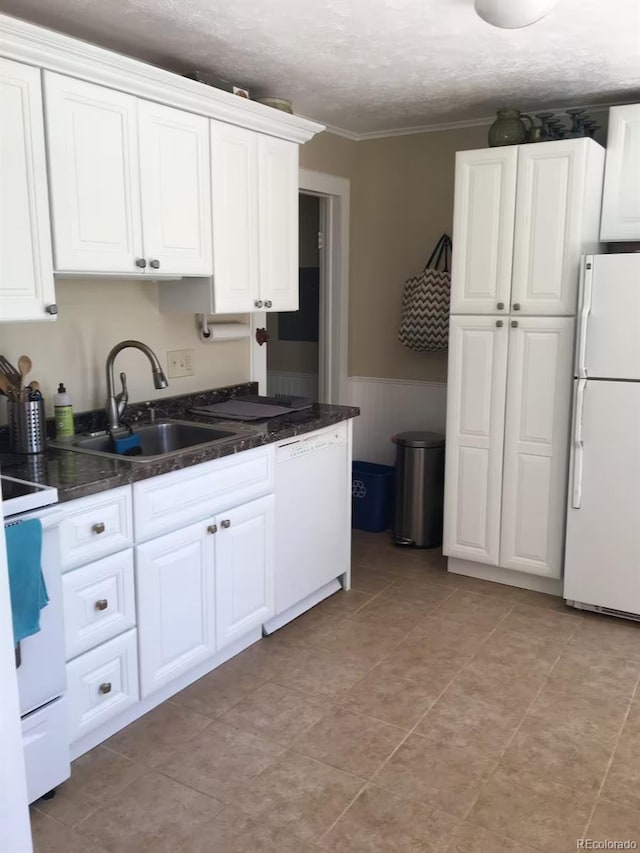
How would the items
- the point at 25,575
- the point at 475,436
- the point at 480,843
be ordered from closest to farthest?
the point at 25,575
the point at 480,843
the point at 475,436

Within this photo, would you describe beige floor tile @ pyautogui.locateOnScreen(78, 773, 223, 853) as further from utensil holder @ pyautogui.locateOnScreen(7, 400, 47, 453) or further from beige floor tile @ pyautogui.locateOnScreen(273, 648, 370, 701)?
utensil holder @ pyautogui.locateOnScreen(7, 400, 47, 453)

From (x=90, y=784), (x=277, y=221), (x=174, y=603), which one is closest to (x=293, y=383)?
(x=277, y=221)

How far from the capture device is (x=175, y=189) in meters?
2.68

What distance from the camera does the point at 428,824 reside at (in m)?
2.02

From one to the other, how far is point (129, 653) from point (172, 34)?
2155 mm

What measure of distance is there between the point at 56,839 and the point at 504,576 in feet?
7.84

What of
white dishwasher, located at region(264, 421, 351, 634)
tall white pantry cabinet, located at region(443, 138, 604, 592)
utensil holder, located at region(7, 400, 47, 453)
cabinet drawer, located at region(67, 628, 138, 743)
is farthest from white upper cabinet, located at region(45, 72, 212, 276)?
tall white pantry cabinet, located at region(443, 138, 604, 592)

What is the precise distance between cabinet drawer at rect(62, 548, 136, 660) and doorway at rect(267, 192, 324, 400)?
2851 millimetres

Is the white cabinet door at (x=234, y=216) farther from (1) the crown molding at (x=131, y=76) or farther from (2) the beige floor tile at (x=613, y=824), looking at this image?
(2) the beige floor tile at (x=613, y=824)

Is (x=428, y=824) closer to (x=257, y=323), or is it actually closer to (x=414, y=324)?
(x=257, y=323)

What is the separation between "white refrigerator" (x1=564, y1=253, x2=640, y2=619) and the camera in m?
3.07

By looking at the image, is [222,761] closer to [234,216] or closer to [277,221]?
[234,216]

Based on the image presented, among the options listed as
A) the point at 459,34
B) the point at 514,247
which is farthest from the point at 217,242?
the point at 514,247

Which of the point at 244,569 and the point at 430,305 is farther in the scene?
the point at 430,305
